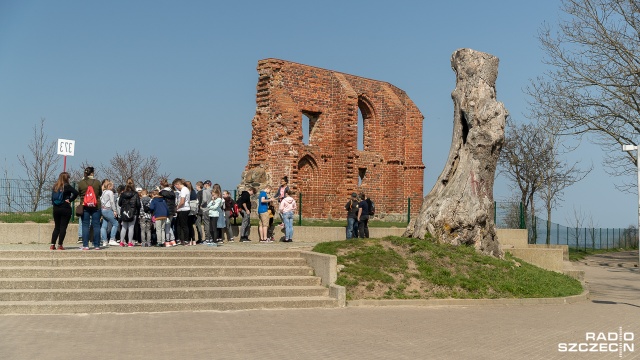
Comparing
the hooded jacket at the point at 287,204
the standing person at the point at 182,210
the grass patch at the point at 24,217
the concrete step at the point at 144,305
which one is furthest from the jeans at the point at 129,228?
the concrete step at the point at 144,305

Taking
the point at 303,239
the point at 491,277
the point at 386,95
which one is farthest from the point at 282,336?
the point at 386,95

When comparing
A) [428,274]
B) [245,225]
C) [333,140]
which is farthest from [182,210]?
[333,140]

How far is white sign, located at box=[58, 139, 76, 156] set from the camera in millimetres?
20375

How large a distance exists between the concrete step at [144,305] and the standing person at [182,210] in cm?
548

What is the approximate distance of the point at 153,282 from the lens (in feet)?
46.3

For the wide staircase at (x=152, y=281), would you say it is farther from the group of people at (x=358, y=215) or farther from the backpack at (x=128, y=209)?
the group of people at (x=358, y=215)

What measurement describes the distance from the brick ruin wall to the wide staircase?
13919mm

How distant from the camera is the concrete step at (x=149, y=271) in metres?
14.0

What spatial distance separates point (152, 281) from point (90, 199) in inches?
126

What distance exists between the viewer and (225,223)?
68.2 feet

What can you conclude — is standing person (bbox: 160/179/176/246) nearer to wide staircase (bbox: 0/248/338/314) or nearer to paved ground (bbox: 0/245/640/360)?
wide staircase (bbox: 0/248/338/314)

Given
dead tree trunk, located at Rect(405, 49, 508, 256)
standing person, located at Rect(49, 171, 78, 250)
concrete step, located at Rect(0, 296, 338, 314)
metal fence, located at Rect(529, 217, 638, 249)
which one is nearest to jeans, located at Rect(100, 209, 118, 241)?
standing person, located at Rect(49, 171, 78, 250)

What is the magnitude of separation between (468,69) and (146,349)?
1269cm

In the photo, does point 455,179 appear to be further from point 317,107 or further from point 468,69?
point 317,107
